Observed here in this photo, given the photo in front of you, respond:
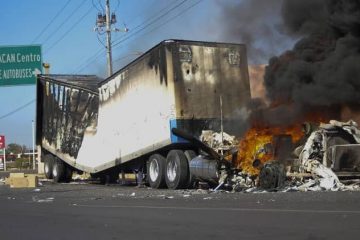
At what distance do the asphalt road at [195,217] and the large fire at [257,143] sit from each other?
1.91m

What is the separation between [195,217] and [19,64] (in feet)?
52.6

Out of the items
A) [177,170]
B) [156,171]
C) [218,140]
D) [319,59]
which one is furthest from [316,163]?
[156,171]

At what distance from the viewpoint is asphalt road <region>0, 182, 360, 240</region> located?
311 inches

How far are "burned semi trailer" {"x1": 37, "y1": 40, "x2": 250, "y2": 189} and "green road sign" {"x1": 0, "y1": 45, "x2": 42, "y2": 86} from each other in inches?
228

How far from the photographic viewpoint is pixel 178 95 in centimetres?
1638

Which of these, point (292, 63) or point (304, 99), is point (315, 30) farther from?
point (304, 99)

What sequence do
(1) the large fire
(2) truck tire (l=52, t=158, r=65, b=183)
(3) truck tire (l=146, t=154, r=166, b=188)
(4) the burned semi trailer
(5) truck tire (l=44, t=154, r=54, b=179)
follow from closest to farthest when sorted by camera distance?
1. (1) the large fire
2. (4) the burned semi trailer
3. (3) truck tire (l=146, t=154, r=166, b=188)
4. (2) truck tire (l=52, t=158, r=65, b=183)
5. (5) truck tire (l=44, t=154, r=54, b=179)

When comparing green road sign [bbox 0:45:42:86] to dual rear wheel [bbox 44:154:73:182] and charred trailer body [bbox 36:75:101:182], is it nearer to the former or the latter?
charred trailer body [bbox 36:75:101:182]

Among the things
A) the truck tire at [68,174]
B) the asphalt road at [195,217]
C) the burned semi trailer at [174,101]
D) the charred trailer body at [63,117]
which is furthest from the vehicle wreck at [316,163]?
the truck tire at [68,174]

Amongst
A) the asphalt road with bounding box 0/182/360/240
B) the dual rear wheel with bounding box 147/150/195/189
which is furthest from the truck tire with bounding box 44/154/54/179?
the asphalt road with bounding box 0/182/360/240

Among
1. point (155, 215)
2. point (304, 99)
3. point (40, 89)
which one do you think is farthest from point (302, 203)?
point (40, 89)

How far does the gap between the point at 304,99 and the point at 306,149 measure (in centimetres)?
222

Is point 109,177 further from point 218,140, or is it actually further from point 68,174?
point 218,140

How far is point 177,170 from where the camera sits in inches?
661
